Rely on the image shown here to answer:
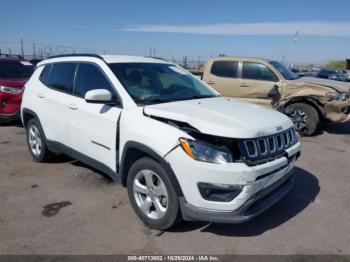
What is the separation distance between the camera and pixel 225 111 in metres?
3.51

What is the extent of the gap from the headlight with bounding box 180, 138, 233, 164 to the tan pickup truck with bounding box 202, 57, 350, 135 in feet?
19.4

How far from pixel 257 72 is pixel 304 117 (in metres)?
1.72

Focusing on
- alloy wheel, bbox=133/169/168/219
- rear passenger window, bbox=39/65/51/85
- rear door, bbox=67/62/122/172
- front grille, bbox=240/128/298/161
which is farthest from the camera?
rear passenger window, bbox=39/65/51/85

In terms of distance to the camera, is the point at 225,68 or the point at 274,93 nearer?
the point at 274,93

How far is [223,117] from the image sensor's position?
325 cm

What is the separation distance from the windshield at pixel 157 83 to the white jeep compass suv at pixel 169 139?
0.05ft

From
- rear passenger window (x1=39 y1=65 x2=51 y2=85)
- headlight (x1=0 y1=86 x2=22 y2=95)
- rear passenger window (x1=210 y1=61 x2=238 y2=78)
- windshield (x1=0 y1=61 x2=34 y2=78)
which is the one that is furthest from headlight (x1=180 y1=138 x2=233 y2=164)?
windshield (x1=0 y1=61 x2=34 y2=78)

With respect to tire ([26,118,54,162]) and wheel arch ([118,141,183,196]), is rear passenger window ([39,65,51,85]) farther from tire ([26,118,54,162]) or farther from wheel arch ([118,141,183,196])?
wheel arch ([118,141,183,196])

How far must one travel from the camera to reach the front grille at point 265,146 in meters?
2.98

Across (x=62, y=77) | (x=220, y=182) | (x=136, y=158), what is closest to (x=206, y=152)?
(x=220, y=182)

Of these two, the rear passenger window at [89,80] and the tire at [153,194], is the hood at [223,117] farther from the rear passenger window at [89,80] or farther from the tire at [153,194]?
the rear passenger window at [89,80]

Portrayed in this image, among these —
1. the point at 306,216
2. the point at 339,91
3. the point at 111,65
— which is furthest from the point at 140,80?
the point at 339,91

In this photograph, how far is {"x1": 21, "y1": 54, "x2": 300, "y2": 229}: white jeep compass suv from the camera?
295 cm

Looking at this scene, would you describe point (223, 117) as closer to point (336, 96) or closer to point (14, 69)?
point (336, 96)
